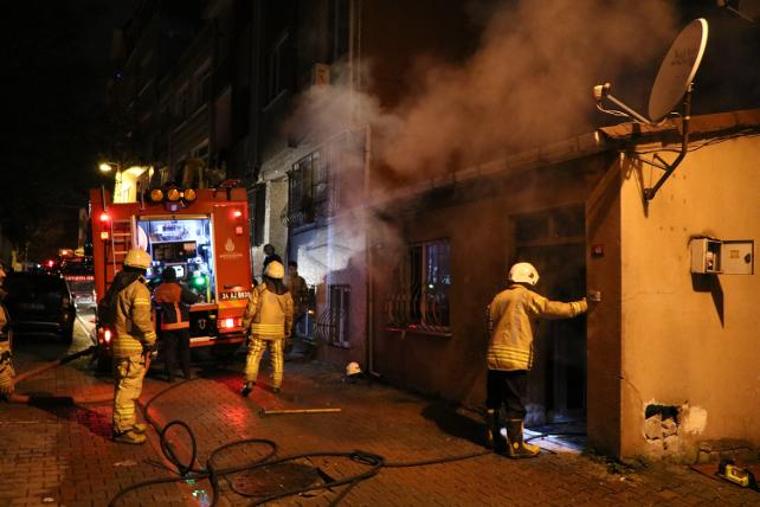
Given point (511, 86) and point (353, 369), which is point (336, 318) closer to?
point (353, 369)

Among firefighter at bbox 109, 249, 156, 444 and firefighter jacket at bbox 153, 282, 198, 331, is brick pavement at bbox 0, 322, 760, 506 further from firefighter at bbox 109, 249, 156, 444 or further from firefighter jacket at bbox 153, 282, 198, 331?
firefighter jacket at bbox 153, 282, 198, 331

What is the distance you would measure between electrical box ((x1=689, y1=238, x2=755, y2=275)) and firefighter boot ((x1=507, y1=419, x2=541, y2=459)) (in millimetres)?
2083

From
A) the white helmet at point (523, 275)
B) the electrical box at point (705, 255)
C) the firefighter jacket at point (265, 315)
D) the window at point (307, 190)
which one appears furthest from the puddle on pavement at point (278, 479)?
the window at point (307, 190)

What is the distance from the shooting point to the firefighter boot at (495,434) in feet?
19.5

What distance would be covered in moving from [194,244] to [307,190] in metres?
3.43

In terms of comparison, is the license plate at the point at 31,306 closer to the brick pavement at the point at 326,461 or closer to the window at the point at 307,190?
the window at the point at 307,190

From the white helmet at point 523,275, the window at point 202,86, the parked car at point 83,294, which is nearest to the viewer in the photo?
the white helmet at point 523,275

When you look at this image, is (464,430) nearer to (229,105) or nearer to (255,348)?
(255,348)

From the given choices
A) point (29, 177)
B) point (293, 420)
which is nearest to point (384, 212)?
point (293, 420)

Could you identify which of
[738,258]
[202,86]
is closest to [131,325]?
[738,258]

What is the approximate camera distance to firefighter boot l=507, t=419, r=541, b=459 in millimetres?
5738

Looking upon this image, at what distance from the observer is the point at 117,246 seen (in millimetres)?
9688

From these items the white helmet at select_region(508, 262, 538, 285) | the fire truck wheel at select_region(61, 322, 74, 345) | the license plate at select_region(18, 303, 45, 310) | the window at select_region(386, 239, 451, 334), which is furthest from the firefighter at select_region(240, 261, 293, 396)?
the license plate at select_region(18, 303, 45, 310)

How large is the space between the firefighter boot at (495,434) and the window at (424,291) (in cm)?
221
